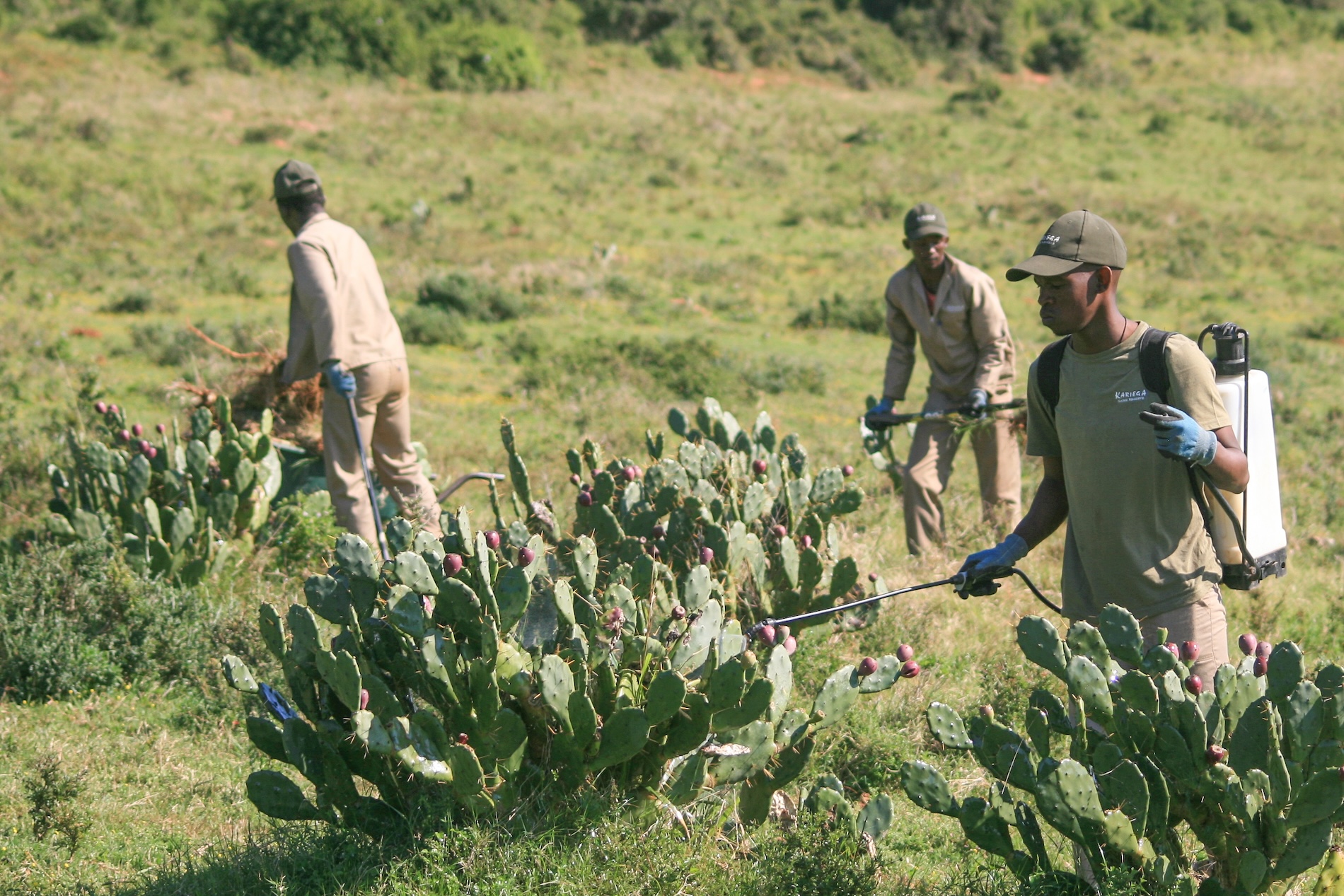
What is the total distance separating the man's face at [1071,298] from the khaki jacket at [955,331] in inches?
115

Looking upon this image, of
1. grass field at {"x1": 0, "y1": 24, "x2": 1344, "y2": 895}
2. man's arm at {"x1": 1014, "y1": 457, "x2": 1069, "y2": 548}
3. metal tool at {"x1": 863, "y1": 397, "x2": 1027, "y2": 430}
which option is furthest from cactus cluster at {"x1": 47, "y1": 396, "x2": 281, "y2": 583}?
man's arm at {"x1": 1014, "y1": 457, "x2": 1069, "y2": 548}

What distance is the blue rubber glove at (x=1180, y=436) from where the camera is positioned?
3219 mm

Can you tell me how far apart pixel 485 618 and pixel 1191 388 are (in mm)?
2022

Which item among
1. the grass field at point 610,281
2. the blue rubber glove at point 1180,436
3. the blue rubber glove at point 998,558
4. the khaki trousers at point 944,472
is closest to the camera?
the blue rubber glove at point 1180,436

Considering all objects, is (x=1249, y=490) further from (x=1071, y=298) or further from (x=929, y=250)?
(x=929, y=250)

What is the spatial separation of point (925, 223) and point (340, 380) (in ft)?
9.82

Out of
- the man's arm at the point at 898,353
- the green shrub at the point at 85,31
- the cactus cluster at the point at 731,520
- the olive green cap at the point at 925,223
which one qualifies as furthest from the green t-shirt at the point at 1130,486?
the green shrub at the point at 85,31

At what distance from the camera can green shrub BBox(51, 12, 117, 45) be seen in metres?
31.0

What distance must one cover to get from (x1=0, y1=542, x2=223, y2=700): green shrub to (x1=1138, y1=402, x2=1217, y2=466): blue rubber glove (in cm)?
404

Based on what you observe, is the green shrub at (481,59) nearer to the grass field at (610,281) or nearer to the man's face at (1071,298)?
the grass field at (610,281)

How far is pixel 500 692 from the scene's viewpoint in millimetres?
3715

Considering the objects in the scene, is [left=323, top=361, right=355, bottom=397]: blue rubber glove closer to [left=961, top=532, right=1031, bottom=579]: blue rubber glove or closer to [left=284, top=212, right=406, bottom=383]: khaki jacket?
[left=284, top=212, right=406, bottom=383]: khaki jacket

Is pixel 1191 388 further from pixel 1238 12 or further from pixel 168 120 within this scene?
pixel 1238 12

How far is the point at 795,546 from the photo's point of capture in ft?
17.8
